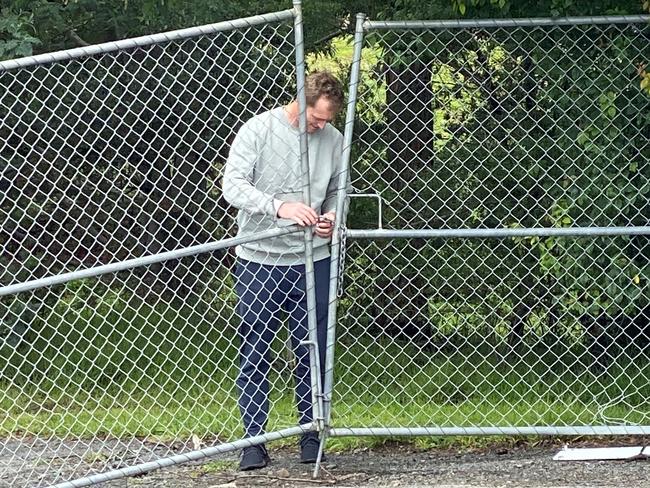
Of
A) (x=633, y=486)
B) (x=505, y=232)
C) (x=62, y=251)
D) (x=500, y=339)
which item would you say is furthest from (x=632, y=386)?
(x=62, y=251)

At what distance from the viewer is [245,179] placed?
4.88 meters

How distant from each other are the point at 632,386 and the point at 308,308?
2151 mm

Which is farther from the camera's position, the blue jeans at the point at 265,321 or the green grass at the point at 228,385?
the green grass at the point at 228,385

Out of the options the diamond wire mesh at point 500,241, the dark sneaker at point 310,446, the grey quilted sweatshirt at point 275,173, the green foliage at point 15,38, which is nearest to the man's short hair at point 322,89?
the grey quilted sweatshirt at point 275,173

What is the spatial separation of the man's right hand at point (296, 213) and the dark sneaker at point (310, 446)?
1051 millimetres

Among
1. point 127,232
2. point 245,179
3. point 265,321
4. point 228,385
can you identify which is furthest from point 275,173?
point 127,232

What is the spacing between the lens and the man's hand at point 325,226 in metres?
4.93

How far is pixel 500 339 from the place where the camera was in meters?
6.62

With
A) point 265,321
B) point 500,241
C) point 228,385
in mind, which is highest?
point 500,241

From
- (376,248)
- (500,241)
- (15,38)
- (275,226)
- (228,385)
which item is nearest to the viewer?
(275,226)

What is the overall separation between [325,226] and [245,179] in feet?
1.37

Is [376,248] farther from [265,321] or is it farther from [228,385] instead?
[265,321]

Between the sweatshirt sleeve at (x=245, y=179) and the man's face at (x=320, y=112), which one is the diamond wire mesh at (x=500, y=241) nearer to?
the man's face at (x=320, y=112)

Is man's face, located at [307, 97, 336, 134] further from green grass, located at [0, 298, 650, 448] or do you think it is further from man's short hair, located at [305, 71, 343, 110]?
green grass, located at [0, 298, 650, 448]
